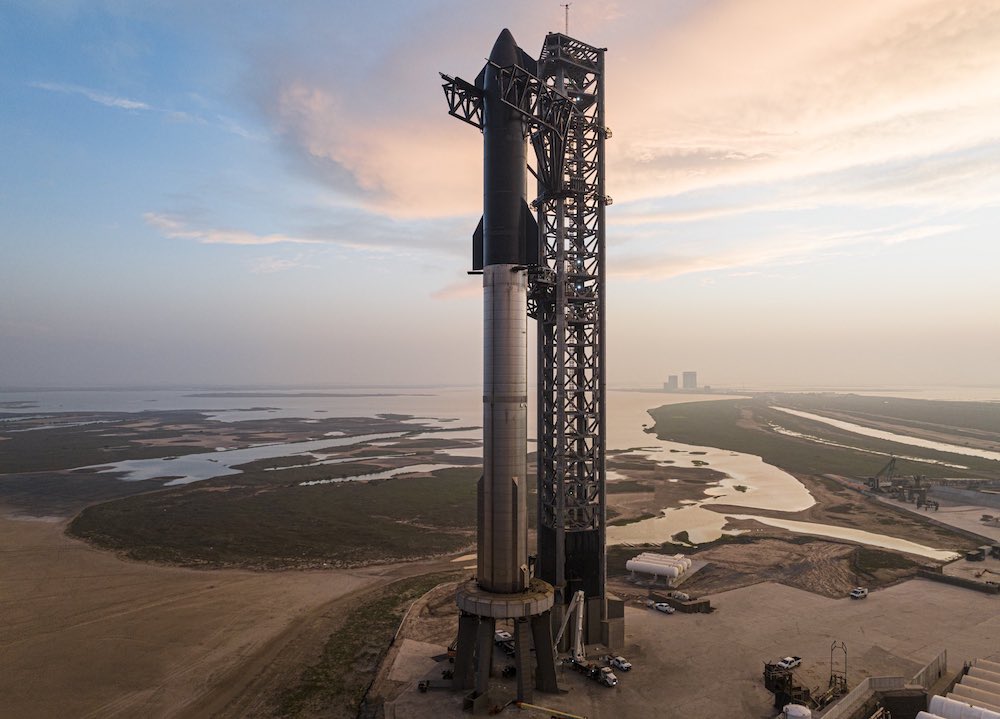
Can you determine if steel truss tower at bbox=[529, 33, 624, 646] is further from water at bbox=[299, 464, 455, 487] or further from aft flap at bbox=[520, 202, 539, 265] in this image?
water at bbox=[299, 464, 455, 487]

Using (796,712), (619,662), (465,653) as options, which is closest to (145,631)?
(465,653)

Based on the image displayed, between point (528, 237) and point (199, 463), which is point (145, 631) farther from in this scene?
point (199, 463)

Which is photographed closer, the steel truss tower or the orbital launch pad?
the orbital launch pad

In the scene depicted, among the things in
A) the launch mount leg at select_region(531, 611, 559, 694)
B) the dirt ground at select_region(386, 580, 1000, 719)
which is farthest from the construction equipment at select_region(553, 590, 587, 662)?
the launch mount leg at select_region(531, 611, 559, 694)

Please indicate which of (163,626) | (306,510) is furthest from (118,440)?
(163,626)

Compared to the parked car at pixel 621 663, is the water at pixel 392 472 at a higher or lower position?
lower

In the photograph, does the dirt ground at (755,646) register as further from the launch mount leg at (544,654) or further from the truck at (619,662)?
the launch mount leg at (544,654)

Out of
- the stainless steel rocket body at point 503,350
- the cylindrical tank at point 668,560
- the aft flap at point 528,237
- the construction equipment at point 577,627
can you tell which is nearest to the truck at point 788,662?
the construction equipment at point 577,627
